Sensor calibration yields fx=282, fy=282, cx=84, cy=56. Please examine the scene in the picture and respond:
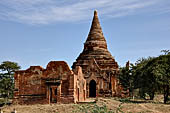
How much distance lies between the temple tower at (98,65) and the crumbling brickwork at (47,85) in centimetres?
1050

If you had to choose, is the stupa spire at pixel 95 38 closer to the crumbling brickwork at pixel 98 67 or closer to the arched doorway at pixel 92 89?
the crumbling brickwork at pixel 98 67

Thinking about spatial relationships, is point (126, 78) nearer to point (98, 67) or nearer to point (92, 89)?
point (98, 67)

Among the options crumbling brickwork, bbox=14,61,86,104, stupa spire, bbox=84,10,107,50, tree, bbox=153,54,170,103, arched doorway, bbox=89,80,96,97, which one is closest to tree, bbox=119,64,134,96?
arched doorway, bbox=89,80,96,97

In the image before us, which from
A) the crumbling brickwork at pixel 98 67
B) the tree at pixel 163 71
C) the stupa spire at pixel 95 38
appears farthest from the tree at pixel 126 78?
the tree at pixel 163 71

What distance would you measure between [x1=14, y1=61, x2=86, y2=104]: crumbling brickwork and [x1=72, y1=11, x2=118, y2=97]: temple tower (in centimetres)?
1050

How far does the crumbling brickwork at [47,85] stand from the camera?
24.5 meters

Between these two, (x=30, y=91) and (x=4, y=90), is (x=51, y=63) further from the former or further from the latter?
(x=4, y=90)

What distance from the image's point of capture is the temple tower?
3606cm

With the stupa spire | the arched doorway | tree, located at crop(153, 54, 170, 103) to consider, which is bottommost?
the arched doorway

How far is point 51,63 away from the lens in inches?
986

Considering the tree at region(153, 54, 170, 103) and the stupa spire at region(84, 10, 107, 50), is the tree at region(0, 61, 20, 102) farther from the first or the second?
the tree at region(153, 54, 170, 103)

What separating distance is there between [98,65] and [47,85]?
14209mm

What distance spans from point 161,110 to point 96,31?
24.3 meters

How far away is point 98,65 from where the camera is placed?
38.0 m
